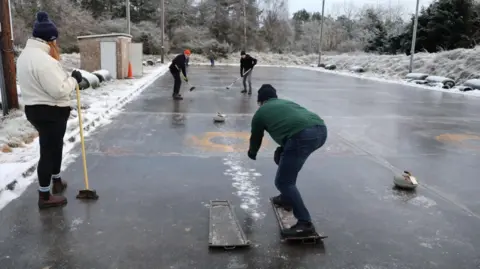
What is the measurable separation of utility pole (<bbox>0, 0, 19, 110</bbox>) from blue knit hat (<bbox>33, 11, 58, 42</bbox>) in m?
4.93

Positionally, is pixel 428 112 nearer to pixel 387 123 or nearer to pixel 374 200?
pixel 387 123

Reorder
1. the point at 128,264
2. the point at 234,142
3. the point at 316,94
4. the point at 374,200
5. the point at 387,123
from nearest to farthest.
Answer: the point at 128,264
the point at 374,200
the point at 234,142
the point at 387,123
the point at 316,94

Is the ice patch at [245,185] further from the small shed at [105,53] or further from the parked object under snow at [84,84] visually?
the small shed at [105,53]

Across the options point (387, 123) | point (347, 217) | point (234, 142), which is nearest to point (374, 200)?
point (347, 217)

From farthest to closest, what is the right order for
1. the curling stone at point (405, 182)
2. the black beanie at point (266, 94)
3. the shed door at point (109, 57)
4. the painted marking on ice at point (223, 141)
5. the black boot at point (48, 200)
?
the shed door at point (109, 57), the painted marking on ice at point (223, 141), the curling stone at point (405, 182), the black boot at point (48, 200), the black beanie at point (266, 94)

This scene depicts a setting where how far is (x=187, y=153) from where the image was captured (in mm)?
6844

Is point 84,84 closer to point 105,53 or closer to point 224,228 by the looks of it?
point 105,53

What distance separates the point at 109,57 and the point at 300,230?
16.7 meters

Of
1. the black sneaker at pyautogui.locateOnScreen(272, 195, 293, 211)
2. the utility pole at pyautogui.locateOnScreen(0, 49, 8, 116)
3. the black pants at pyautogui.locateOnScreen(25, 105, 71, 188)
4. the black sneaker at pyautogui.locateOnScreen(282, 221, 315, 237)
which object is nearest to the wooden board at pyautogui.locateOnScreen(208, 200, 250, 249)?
the black sneaker at pyautogui.locateOnScreen(282, 221, 315, 237)

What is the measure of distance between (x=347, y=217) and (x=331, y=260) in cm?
100

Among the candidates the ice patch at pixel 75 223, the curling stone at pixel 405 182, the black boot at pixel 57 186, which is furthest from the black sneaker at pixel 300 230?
the black boot at pixel 57 186

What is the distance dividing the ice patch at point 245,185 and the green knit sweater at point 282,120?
1048mm

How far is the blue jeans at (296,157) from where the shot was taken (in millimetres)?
3650

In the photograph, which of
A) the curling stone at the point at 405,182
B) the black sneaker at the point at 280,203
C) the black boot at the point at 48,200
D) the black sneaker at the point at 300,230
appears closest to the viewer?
the black sneaker at the point at 300,230
